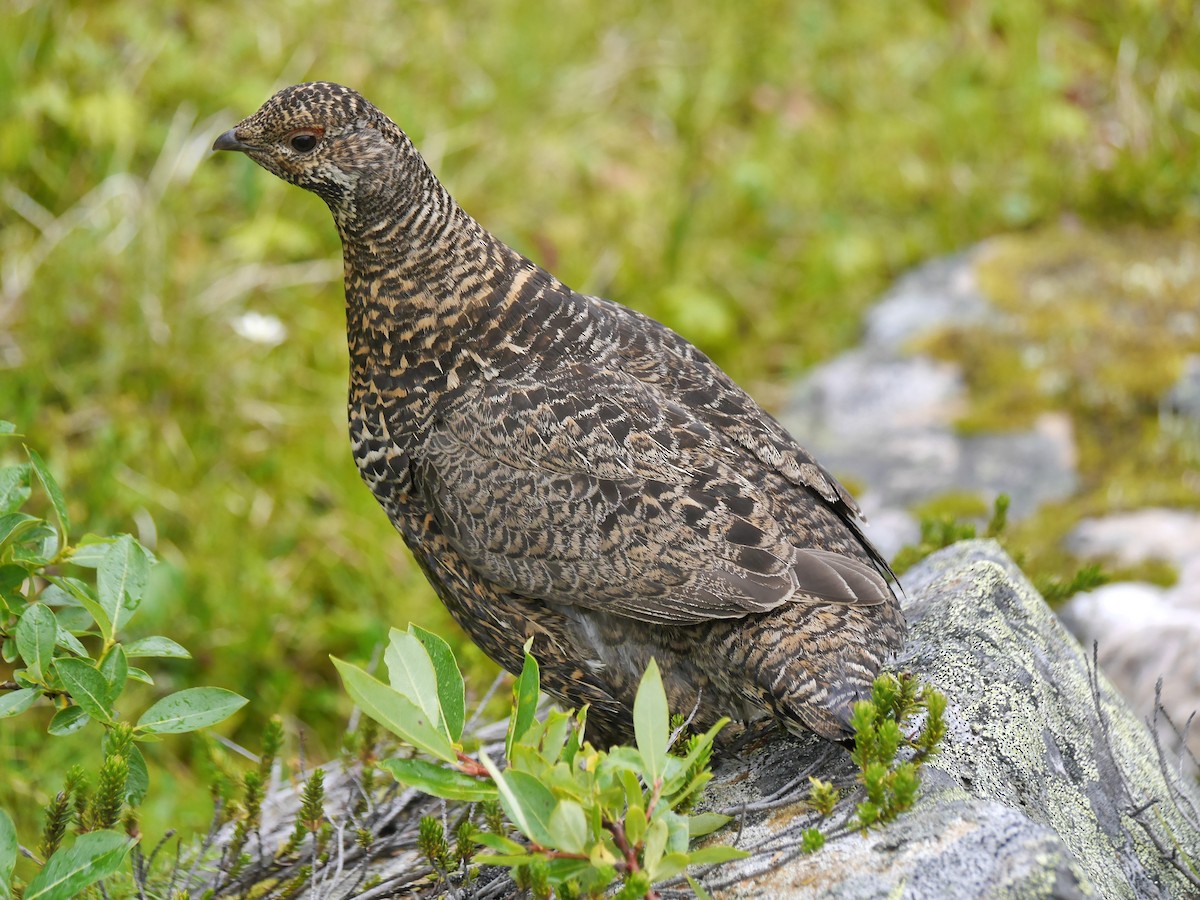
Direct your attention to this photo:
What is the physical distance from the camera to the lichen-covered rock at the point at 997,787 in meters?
2.61

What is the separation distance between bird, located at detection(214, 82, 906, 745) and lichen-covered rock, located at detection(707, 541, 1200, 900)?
18 cm

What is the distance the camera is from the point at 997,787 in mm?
3039

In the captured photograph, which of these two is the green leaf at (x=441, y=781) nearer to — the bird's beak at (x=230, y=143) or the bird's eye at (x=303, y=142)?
the bird's eye at (x=303, y=142)

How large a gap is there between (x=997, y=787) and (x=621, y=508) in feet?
3.96

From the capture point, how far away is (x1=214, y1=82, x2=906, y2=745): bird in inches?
132

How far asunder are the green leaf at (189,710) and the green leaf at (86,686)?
90 millimetres

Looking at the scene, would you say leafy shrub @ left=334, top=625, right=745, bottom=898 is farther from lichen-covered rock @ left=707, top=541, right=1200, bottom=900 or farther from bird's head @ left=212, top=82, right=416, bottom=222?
bird's head @ left=212, top=82, right=416, bottom=222

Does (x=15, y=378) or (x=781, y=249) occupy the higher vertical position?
(x=781, y=249)

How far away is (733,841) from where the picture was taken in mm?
2947

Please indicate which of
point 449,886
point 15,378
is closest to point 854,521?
point 449,886

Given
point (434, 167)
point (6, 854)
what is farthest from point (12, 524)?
point (434, 167)

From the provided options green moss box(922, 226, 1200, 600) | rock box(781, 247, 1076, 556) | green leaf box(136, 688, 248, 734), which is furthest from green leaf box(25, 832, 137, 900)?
green moss box(922, 226, 1200, 600)

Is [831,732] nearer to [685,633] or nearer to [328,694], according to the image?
[685,633]

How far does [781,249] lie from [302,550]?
143 inches
